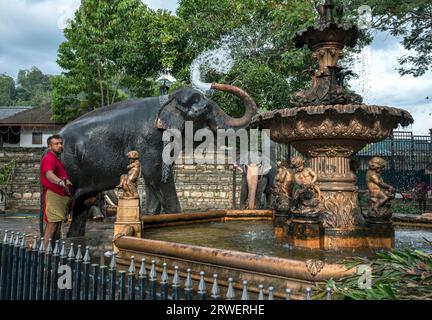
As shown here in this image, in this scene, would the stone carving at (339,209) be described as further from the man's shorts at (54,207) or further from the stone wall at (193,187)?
the stone wall at (193,187)

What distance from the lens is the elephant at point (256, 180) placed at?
12688 millimetres

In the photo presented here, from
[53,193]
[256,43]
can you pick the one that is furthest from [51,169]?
[256,43]

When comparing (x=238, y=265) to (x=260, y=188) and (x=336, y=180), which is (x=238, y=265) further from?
(x=260, y=188)

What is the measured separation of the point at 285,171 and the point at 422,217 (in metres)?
3.25

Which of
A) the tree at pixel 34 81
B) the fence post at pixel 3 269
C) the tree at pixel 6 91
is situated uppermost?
the tree at pixel 34 81

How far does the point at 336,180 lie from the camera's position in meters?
6.20

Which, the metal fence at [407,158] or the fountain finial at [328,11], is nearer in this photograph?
the fountain finial at [328,11]

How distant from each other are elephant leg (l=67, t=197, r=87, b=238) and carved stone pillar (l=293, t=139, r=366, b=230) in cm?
443

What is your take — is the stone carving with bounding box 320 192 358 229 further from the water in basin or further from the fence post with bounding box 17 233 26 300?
the fence post with bounding box 17 233 26 300

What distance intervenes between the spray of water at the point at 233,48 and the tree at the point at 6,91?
69.8m

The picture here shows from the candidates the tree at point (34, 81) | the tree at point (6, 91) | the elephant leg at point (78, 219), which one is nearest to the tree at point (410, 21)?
the elephant leg at point (78, 219)

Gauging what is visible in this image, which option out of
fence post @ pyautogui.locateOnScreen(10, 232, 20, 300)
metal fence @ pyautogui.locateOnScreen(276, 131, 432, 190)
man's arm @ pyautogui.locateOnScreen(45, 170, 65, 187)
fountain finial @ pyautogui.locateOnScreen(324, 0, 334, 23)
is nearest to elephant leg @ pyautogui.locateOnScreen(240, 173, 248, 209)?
fountain finial @ pyautogui.locateOnScreen(324, 0, 334, 23)

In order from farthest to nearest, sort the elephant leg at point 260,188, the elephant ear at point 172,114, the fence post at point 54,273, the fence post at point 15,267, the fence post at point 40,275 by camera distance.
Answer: the elephant leg at point 260,188
the elephant ear at point 172,114
the fence post at point 15,267
the fence post at point 40,275
the fence post at point 54,273
